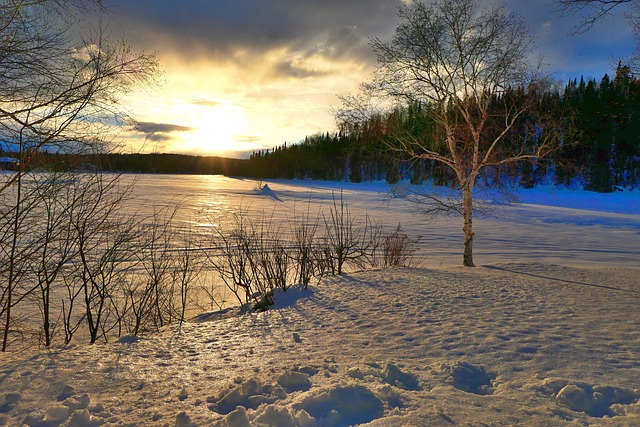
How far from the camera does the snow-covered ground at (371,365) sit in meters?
2.76

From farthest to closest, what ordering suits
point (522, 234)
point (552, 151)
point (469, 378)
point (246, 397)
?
point (522, 234)
point (552, 151)
point (469, 378)
point (246, 397)

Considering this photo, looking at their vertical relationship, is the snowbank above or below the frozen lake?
above

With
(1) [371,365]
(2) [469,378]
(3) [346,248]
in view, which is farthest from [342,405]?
(3) [346,248]

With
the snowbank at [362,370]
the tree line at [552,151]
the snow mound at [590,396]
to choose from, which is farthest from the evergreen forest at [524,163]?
the snow mound at [590,396]

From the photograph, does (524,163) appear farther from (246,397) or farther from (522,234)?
(246,397)

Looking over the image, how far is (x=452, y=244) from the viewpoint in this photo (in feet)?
50.9

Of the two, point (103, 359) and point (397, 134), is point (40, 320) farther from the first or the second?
point (397, 134)

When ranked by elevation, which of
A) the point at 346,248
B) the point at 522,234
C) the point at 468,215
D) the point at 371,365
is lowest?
the point at 522,234

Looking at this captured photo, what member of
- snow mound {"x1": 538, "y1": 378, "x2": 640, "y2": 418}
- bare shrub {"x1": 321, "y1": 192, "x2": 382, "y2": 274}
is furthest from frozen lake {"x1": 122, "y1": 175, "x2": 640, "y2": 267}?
snow mound {"x1": 538, "y1": 378, "x2": 640, "y2": 418}

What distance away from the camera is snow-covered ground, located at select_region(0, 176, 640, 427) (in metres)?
2.76

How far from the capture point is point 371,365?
11.8ft

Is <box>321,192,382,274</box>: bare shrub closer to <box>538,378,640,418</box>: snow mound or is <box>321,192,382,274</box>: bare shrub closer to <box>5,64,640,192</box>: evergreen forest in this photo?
<box>5,64,640,192</box>: evergreen forest

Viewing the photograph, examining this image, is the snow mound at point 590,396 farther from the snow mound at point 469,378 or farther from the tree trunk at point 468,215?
the tree trunk at point 468,215

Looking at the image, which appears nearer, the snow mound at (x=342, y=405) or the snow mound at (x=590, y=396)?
the snow mound at (x=342, y=405)
